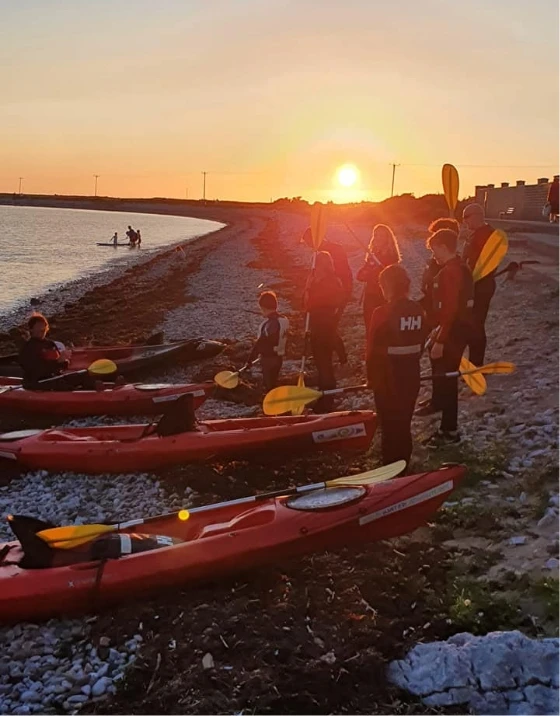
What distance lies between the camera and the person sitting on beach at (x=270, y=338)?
7438 millimetres

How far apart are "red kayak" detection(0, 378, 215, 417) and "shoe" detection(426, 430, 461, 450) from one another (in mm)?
2873

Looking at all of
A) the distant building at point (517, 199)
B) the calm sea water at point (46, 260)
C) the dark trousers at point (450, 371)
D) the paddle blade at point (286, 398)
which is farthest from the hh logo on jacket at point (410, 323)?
the distant building at point (517, 199)

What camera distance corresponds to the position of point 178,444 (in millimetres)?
6363

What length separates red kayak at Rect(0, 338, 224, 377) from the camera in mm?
9825

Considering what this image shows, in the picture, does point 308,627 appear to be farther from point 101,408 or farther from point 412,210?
point 412,210

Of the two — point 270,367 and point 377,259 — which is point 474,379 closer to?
point 377,259

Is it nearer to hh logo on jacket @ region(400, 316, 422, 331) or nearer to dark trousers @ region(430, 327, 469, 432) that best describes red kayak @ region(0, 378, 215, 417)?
dark trousers @ region(430, 327, 469, 432)

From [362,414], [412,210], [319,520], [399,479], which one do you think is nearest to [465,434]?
[362,414]

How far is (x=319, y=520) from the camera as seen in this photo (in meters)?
4.63

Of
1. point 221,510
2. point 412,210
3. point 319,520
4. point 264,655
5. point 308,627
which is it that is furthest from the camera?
point 412,210

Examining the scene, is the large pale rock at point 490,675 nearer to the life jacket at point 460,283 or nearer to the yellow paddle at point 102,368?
the life jacket at point 460,283

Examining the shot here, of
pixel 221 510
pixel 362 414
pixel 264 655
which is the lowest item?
pixel 264 655

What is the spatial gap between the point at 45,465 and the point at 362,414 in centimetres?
307

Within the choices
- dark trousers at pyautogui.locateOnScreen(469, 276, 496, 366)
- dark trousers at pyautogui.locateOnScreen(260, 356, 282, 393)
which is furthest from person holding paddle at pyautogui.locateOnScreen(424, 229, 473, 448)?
dark trousers at pyautogui.locateOnScreen(260, 356, 282, 393)
